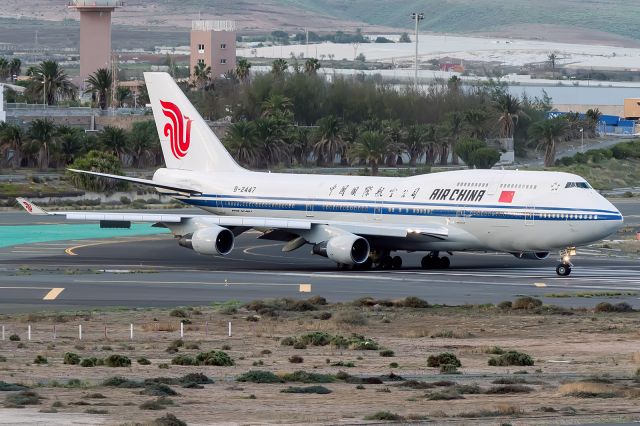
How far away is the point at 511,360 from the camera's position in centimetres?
3850

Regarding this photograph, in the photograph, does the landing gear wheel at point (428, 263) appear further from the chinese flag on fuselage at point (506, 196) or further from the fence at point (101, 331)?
the fence at point (101, 331)

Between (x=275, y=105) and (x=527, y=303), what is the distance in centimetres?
9680

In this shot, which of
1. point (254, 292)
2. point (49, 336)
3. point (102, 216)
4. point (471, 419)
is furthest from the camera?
point (102, 216)

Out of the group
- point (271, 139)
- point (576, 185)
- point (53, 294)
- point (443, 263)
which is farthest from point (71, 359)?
point (271, 139)

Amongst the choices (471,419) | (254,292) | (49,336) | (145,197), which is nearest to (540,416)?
(471,419)

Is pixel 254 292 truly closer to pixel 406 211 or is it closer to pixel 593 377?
pixel 406 211

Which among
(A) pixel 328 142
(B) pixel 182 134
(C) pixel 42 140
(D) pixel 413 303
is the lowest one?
(D) pixel 413 303

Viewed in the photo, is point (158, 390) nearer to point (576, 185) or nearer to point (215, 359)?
point (215, 359)

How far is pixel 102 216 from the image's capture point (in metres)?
65.0

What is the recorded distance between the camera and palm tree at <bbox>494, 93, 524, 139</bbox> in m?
149

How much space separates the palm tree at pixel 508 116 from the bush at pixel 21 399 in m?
121

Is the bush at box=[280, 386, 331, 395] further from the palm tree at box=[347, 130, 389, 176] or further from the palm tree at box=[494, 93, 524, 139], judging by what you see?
the palm tree at box=[494, 93, 524, 139]

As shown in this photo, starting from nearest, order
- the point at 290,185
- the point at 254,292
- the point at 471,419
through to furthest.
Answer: the point at 471,419, the point at 254,292, the point at 290,185

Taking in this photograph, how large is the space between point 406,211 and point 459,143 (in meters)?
73.7
